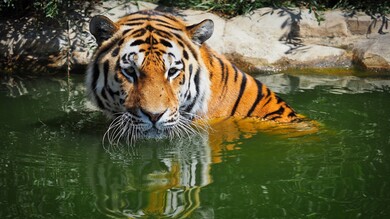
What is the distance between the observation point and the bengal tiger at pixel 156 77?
4285mm

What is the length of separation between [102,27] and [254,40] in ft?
13.0

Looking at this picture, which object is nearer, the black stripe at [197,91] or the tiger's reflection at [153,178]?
the tiger's reflection at [153,178]

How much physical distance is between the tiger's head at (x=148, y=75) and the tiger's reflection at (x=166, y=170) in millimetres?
150

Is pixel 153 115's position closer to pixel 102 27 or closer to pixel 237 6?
pixel 102 27

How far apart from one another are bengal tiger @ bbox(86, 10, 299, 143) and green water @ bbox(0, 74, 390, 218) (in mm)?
220

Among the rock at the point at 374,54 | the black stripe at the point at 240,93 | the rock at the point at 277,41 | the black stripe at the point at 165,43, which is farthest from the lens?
the rock at the point at 277,41

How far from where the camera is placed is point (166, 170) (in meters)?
4.17

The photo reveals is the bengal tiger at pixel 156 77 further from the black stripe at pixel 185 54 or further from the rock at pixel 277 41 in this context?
the rock at pixel 277 41

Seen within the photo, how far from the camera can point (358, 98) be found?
6.30 m

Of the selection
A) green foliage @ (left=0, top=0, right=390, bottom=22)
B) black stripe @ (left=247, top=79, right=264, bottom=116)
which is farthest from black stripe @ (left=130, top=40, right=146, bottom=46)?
green foliage @ (left=0, top=0, right=390, bottom=22)

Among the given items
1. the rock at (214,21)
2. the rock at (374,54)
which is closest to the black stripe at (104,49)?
the rock at (214,21)

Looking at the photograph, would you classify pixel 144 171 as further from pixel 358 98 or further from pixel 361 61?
pixel 361 61

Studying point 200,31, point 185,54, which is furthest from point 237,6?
point 185,54

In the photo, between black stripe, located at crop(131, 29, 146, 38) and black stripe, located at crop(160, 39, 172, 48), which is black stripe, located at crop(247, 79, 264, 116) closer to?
black stripe, located at crop(160, 39, 172, 48)
